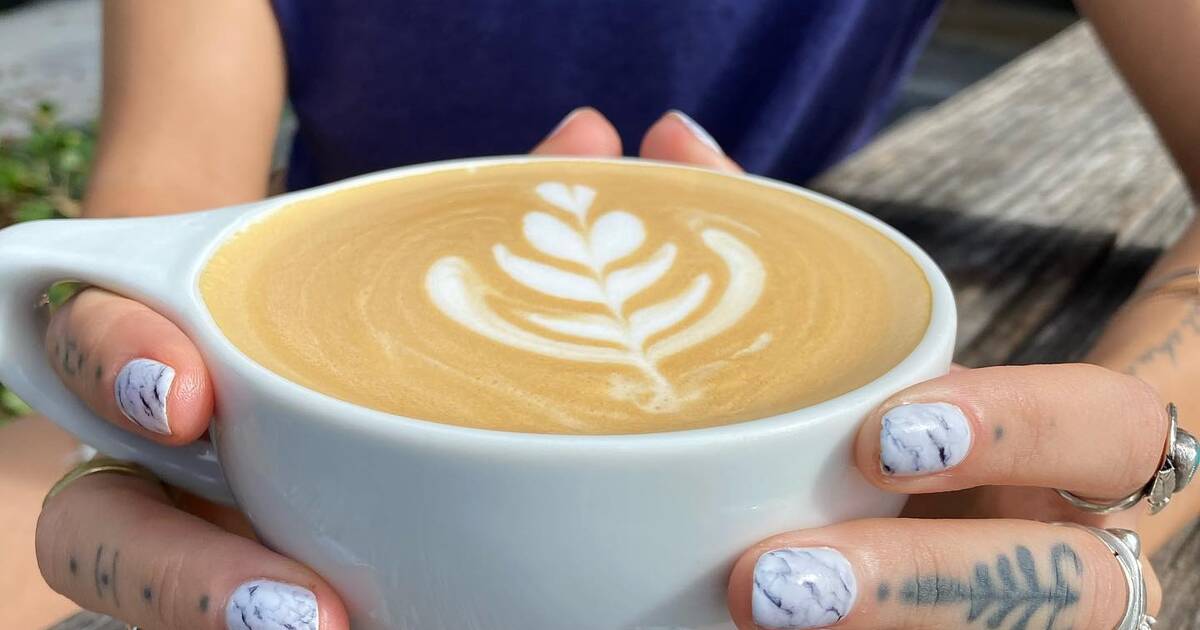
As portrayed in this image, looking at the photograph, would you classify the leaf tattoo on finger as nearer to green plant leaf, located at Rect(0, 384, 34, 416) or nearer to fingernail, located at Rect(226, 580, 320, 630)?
fingernail, located at Rect(226, 580, 320, 630)

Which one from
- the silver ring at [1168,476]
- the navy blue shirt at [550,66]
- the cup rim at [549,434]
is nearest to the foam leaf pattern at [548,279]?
the cup rim at [549,434]

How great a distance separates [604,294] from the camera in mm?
527

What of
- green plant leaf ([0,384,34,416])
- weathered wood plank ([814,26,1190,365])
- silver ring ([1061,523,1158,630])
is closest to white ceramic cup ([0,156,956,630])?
silver ring ([1061,523,1158,630])

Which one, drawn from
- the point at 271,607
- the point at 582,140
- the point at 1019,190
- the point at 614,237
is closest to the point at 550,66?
the point at 582,140

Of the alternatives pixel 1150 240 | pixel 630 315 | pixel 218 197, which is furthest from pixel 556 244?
pixel 1150 240

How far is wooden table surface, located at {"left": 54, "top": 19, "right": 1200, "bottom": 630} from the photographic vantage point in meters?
0.77

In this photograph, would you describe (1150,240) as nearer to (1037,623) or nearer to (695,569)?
(1037,623)

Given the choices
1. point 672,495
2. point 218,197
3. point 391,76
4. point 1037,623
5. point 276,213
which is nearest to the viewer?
point 672,495

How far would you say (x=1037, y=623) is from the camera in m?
0.45

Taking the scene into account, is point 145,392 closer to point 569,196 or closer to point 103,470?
point 103,470

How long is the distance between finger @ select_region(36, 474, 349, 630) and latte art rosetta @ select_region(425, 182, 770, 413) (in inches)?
5.7

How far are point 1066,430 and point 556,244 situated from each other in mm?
289

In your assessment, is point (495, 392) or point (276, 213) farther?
point (276, 213)

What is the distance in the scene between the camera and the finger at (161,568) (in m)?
0.41
